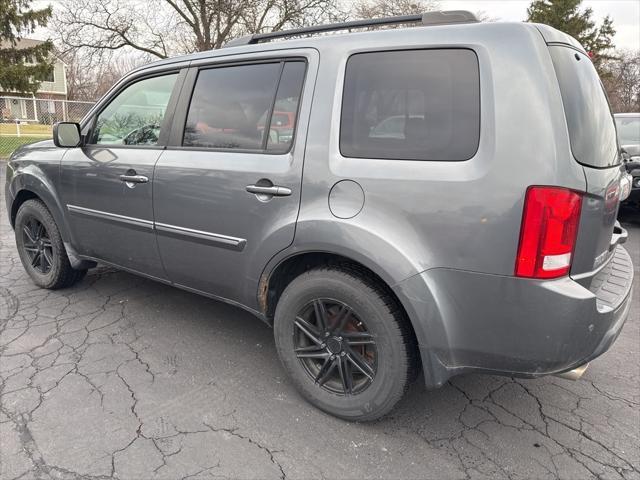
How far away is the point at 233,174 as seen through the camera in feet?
8.64

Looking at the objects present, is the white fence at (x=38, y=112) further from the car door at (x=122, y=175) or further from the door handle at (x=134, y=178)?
the door handle at (x=134, y=178)

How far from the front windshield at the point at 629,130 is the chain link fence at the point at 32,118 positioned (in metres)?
16.8

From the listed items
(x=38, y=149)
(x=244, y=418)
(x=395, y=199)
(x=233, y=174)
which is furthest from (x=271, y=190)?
(x=38, y=149)

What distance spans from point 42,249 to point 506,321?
12.8 feet

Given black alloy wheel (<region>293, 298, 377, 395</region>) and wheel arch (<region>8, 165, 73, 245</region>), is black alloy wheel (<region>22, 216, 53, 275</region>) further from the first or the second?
black alloy wheel (<region>293, 298, 377, 395</region>)

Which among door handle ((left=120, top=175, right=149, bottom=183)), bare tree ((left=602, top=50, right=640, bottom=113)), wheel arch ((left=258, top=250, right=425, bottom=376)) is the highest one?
bare tree ((left=602, top=50, right=640, bottom=113))

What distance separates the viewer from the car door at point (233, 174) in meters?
2.48

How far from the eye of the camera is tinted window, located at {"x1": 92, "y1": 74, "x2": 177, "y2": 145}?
3.21 meters

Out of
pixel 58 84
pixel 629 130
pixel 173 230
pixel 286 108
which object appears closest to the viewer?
pixel 286 108

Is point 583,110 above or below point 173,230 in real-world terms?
above

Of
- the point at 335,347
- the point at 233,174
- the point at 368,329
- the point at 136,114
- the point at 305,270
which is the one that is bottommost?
the point at 335,347

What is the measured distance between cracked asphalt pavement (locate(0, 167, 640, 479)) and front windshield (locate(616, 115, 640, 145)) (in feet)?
18.2

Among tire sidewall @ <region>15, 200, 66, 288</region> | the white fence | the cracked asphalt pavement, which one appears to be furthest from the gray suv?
the white fence

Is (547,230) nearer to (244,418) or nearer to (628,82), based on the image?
(244,418)
